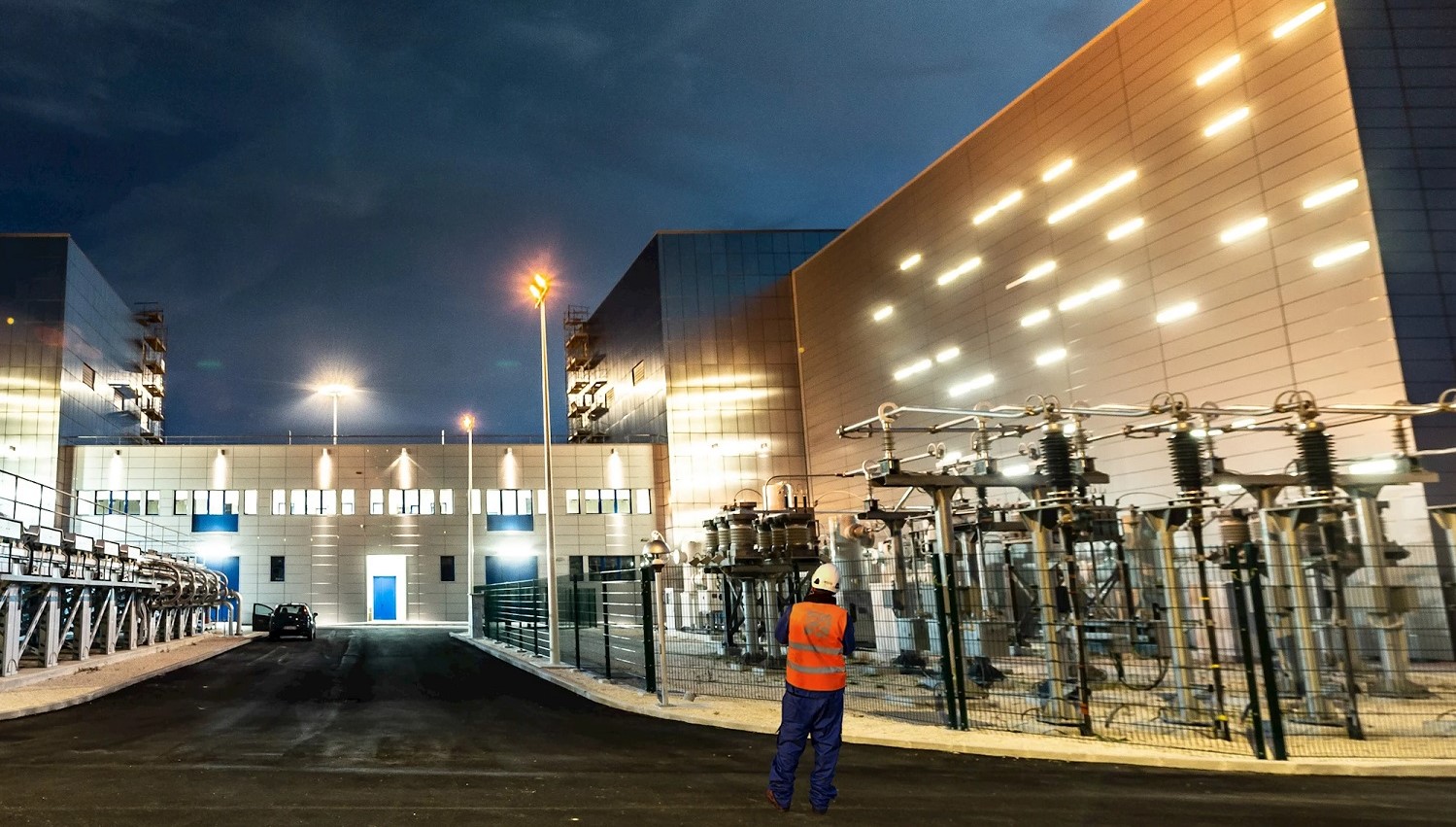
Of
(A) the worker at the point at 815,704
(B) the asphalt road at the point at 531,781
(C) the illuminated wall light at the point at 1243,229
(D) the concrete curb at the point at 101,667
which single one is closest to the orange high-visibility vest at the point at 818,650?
(A) the worker at the point at 815,704

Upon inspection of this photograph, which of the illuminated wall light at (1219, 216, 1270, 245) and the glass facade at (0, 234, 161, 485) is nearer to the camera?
the illuminated wall light at (1219, 216, 1270, 245)

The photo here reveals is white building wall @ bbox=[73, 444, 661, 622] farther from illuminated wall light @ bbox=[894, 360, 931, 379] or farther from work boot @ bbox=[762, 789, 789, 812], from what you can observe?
work boot @ bbox=[762, 789, 789, 812]

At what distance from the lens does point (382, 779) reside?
29.3 ft

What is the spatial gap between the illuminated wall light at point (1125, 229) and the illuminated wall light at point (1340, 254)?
6355mm

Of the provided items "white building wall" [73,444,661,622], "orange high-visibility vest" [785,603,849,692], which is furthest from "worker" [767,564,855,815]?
"white building wall" [73,444,661,622]

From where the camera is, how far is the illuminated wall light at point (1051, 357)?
3216 cm

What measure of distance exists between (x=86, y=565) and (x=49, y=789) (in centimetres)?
1796

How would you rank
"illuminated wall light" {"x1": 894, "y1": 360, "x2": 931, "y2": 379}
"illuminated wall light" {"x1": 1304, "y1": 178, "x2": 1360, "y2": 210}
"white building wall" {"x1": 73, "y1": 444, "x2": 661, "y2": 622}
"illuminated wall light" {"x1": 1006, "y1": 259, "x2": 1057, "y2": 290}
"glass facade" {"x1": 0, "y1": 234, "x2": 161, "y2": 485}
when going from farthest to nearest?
1. "white building wall" {"x1": 73, "y1": 444, "x2": 661, "y2": 622}
2. "glass facade" {"x1": 0, "y1": 234, "x2": 161, "y2": 485}
3. "illuminated wall light" {"x1": 894, "y1": 360, "x2": 931, "y2": 379}
4. "illuminated wall light" {"x1": 1006, "y1": 259, "x2": 1057, "y2": 290}
5. "illuminated wall light" {"x1": 1304, "y1": 178, "x2": 1360, "y2": 210}

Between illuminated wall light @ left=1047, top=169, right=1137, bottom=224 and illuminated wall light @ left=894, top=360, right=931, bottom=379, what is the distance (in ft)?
29.0

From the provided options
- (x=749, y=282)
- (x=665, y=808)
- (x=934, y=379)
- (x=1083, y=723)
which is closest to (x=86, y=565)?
(x=665, y=808)

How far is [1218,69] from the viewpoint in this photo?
2622cm

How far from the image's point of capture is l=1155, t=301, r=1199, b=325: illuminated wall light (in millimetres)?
27016

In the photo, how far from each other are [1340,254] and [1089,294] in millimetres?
8777

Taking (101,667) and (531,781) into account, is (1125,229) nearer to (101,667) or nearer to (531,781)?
(531,781)
